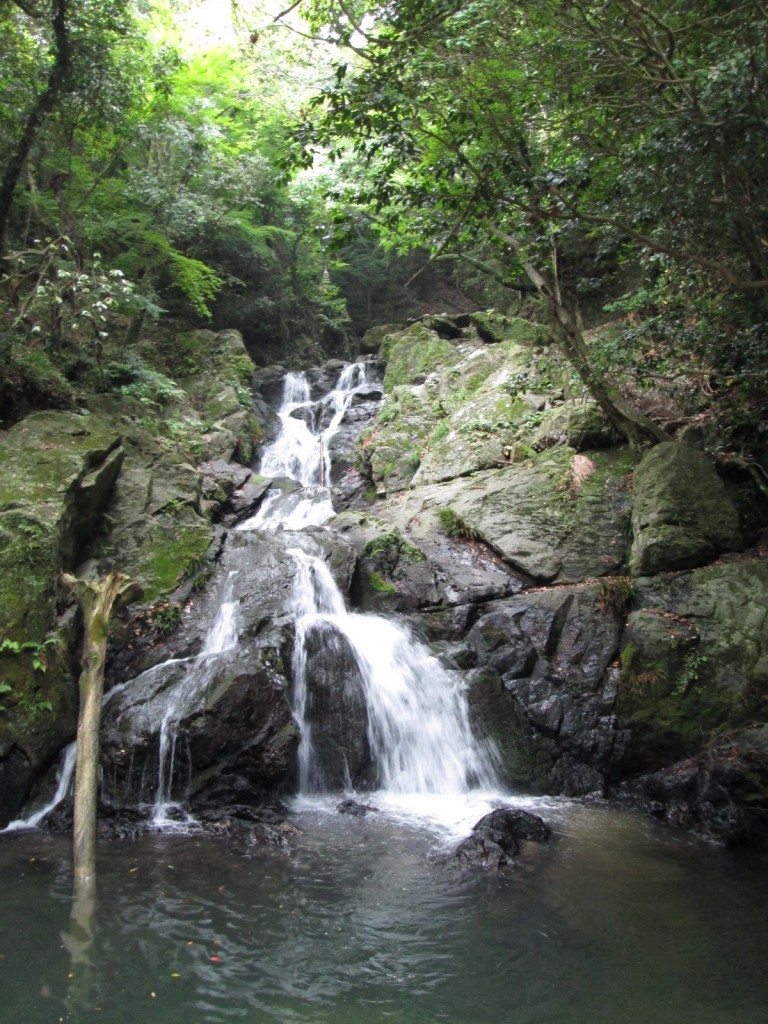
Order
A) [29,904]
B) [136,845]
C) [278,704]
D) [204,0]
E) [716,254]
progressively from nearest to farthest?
[29,904], [136,845], [278,704], [716,254], [204,0]

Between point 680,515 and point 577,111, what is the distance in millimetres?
5319

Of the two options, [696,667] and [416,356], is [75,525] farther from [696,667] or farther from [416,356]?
[416,356]

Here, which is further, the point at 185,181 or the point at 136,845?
the point at 185,181

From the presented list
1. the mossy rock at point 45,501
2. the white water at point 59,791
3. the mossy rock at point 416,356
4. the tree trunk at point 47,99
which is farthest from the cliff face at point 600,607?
the tree trunk at point 47,99

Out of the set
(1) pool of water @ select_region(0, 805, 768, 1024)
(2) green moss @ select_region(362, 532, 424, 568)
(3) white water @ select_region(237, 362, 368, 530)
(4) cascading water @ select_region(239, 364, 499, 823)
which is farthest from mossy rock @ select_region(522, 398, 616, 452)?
(1) pool of water @ select_region(0, 805, 768, 1024)

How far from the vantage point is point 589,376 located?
33.9 feet

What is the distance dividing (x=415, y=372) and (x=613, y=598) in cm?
1026

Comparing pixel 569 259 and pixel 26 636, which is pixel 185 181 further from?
pixel 26 636

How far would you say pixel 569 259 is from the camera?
1538 centimetres

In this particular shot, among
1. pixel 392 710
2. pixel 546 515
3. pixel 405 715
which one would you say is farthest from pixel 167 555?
pixel 546 515

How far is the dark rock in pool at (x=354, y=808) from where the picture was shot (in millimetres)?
7305

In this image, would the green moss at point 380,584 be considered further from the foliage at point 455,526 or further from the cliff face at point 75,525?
the cliff face at point 75,525

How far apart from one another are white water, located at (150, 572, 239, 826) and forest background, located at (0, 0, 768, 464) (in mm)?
5107

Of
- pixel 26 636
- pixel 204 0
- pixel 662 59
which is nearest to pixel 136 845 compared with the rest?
pixel 26 636
